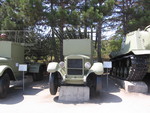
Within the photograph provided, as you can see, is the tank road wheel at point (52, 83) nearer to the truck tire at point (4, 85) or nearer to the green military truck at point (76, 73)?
the green military truck at point (76, 73)

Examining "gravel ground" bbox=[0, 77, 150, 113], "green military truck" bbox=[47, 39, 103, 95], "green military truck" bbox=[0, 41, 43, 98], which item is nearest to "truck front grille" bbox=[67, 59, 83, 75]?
"green military truck" bbox=[47, 39, 103, 95]

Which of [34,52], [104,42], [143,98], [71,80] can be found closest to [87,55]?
[71,80]

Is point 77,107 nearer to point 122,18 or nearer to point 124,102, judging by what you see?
point 124,102

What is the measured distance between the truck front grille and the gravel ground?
114cm

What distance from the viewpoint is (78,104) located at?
263 inches

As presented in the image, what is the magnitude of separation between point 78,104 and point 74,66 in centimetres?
154

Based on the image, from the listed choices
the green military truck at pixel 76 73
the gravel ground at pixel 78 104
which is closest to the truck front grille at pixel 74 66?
the green military truck at pixel 76 73

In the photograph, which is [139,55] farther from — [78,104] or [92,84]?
[78,104]

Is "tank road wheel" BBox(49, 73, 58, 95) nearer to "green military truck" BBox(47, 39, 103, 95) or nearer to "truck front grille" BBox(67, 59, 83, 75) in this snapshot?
"green military truck" BBox(47, 39, 103, 95)

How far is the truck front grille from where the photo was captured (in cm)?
758

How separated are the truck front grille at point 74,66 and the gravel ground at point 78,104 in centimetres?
114

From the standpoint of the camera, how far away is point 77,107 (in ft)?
20.7

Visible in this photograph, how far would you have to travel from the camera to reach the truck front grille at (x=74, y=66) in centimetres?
758

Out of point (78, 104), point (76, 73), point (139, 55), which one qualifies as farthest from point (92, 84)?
point (139, 55)
